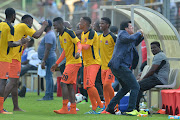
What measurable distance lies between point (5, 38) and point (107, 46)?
7.45ft

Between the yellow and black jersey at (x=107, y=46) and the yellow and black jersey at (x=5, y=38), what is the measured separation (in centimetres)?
208

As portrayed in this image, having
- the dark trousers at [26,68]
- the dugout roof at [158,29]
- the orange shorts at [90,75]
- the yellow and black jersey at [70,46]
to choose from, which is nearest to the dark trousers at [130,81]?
the orange shorts at [90,75]

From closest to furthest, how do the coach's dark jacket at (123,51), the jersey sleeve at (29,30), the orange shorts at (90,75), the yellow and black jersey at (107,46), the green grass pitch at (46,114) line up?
the green grass pitch at (46,114), the coach's dark jacket at (123,51), the jersey sleeve at (29,30), the orange shorts at (90,75), the yellow and black jersey at (107,46)

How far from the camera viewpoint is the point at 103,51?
10578mm

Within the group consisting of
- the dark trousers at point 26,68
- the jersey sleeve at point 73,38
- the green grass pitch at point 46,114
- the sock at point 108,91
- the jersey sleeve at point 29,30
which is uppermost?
the jersey sleeve at point 29,30

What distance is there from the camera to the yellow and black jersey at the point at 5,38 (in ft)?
31.8

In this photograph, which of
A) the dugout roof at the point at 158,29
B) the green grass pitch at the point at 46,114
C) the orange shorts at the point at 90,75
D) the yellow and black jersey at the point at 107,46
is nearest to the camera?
the green grass pitch at the point at 46,114

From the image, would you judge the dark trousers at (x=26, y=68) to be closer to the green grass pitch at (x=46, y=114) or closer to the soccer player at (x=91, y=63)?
the green grass pitch at (x=46, y=114)

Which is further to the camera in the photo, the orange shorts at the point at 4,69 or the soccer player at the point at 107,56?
the soccer player at the point at 107,56

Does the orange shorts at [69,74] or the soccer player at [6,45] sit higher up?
the soccer player at [6,45]

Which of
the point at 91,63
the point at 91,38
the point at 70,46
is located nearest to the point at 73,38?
the point at 70,46

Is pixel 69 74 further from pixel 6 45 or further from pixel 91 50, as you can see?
pixel 6 45

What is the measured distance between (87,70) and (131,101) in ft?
4.45

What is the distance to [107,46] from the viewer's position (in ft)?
34.3
